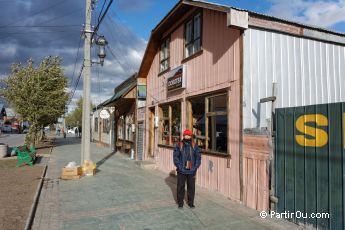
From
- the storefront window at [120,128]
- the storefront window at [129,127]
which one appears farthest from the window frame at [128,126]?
the storefront window at [120,128]

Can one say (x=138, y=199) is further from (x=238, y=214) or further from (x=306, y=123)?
(x=306, y=123)

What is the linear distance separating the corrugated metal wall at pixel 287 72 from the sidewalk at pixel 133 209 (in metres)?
2.17

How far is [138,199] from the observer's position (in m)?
8.25

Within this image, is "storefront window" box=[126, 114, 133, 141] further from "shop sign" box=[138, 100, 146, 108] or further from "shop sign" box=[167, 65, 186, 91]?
"shop sign" box=[167, 65, 186, 91]

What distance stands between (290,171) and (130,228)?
3166 millimetres

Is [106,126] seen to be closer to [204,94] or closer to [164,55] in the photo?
[164,55]

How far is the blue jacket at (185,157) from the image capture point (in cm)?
739

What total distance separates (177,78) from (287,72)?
4293 millimetres

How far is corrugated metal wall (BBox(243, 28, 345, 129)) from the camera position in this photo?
25.7 feet

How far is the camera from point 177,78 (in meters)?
11.7

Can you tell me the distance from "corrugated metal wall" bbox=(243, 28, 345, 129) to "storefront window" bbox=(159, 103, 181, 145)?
4.46m

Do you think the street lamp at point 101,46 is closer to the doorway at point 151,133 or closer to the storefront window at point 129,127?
the doorway at point 151,133

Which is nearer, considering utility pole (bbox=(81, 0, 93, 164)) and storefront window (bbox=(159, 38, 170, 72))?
utility pole (bbox=(81, 0, 93, 164))

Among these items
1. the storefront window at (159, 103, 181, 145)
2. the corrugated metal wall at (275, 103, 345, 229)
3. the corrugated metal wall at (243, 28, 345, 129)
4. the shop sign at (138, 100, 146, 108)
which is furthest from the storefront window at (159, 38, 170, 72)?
the corrugated metal wall at (275, 103, 345, 229)
